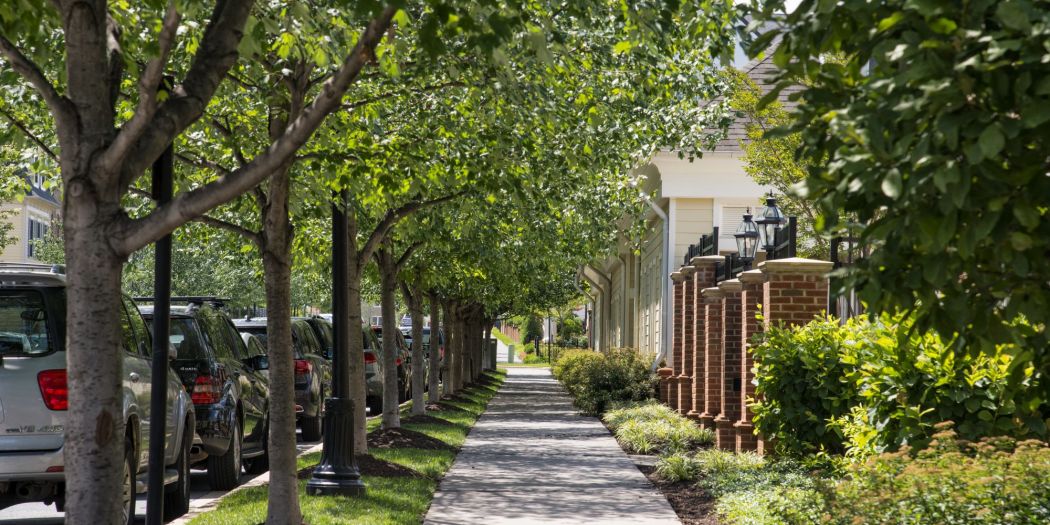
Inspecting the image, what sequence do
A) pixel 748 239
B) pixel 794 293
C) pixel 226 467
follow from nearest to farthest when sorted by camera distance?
pixel 794 293
pixel 226 467
pixel 748 239

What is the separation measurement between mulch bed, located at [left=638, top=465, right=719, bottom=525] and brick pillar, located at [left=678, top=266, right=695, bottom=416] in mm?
6256

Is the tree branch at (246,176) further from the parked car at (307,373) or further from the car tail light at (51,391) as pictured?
the parked car at (307,373)

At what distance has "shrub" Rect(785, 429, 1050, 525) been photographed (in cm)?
652

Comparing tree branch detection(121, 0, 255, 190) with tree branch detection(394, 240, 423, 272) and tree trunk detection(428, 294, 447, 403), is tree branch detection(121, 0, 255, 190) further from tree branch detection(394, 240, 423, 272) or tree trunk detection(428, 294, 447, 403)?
tree trunk detection(428, 294, 447, 403)

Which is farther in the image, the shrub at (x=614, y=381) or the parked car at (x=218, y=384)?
the shrub at (x=614, y=381)

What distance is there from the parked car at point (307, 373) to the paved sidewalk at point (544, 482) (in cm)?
226

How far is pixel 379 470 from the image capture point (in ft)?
45.2

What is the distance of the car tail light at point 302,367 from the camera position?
18.1m

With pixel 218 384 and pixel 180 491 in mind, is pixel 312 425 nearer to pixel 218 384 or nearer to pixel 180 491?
pixel 218 384

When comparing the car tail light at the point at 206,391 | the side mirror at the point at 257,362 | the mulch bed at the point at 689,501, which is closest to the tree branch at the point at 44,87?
the mulch bed at the point at 689,501

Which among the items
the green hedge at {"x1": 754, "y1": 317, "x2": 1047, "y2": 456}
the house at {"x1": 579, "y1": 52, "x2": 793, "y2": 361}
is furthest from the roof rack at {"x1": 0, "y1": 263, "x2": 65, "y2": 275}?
the house at {"x1": 579, "y1": 52, "x2": 793, "y2": 361}

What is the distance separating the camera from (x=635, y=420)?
19656 millimetres

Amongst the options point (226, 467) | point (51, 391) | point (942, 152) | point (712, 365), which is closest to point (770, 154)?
point (712, 365)

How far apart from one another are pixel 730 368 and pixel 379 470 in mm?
4686
